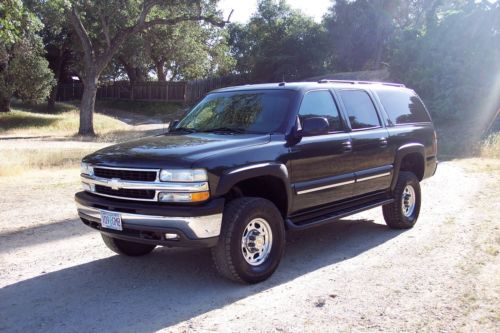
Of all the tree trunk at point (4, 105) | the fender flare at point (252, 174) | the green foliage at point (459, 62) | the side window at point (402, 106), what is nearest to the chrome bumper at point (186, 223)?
the fender flare at point (252, 174)

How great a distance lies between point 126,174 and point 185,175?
0.67 m

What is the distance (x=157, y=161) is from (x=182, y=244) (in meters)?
0.78

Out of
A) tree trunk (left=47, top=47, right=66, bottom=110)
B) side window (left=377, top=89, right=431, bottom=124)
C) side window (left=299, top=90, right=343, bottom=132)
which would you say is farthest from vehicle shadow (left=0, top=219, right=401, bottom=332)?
tree trunk (left=47, top=47, right=66, bottom=110)

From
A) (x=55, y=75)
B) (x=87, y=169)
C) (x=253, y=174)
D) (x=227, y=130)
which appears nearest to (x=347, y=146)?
(x=227, y=130)

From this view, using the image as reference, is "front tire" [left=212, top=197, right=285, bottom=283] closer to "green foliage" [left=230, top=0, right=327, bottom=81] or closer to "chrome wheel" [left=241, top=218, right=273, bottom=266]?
"chrome wheel" [left=241, top=218, right=273, bottom=266]

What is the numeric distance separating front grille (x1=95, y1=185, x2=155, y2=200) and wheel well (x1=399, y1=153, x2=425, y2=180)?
4254 mm

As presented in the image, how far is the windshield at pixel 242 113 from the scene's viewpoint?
570 cm

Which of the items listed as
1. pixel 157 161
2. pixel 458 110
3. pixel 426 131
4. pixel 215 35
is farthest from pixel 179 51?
pixel 157 161

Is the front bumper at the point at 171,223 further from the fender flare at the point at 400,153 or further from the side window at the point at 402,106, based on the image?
the side window at the point at 402,106

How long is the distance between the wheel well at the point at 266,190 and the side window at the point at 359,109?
1.59 meters

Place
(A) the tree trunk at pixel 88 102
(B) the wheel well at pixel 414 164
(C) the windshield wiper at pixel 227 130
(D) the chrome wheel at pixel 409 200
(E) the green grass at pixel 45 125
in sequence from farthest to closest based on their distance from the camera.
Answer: (E) the green grass at pixel 45 125, (A) the tree trunk at pixel 88 102, (B) the wheel well at pixel 414 164, (D) the chrome wheel at pixel 409 200, (C) the windshield wiper at pixel 227 130

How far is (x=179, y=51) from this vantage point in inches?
1523

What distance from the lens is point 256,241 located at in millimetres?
5098

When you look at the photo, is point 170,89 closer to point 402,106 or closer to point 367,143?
point 402,106
